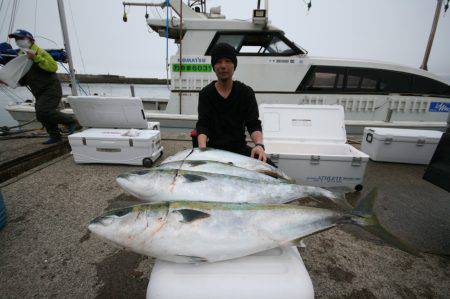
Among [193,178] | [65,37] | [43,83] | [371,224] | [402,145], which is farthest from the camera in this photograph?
[65,37]

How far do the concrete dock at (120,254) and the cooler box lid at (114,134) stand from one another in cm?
98

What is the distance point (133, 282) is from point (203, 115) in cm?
214

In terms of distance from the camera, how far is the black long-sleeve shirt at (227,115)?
3.09 meters

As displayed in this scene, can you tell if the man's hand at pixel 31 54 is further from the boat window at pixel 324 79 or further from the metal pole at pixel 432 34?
the metal pole at pixel 432 34

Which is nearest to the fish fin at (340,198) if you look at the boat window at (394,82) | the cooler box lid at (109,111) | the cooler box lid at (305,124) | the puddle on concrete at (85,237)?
the cooler box lid at (305,124)

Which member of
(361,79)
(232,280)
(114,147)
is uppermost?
(361,79)

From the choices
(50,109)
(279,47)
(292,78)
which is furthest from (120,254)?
(279,47)

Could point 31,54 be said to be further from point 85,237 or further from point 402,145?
point 402,145

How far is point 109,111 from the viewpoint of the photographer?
428cm

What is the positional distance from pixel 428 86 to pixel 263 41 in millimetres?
5455

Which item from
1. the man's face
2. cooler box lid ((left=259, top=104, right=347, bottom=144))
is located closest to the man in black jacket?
the man's face

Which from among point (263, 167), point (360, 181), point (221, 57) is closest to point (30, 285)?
point (263, 167)

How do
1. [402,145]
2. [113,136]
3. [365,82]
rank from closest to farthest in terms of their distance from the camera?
[113,136]
[402,145]
[365,82]

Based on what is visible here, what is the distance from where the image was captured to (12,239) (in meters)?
2.31
